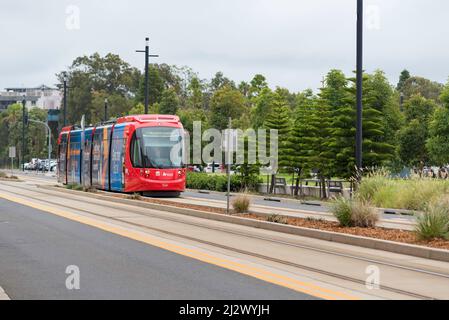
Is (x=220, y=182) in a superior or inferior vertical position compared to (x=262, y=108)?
inferior

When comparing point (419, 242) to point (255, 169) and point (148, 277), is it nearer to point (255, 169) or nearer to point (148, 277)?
point (148, 277)

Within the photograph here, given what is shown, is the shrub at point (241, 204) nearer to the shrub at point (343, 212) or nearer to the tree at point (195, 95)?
the shrub at point (343, 212)

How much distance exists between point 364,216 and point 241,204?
19.5ft

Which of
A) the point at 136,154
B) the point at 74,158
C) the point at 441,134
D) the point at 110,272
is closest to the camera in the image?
the point at 110,272

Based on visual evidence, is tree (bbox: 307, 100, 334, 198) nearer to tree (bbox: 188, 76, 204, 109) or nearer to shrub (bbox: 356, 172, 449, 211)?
shrub (bbox: 356, 172, 449, 211)

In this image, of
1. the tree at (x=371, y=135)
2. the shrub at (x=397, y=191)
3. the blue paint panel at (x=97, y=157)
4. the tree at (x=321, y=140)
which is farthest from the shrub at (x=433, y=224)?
the blue paint panel at (x=97, y=157)

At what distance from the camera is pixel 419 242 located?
15703 mm

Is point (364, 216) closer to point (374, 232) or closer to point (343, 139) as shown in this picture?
point (374, 232)

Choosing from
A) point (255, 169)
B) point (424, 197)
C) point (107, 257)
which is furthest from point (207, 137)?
point (107, 257)

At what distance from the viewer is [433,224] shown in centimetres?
1571

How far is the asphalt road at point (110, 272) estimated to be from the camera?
32.1 feet

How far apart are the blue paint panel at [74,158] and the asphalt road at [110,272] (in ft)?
91.6

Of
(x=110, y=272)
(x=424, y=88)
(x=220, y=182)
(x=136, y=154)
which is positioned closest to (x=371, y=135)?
(x=136, y=154)
